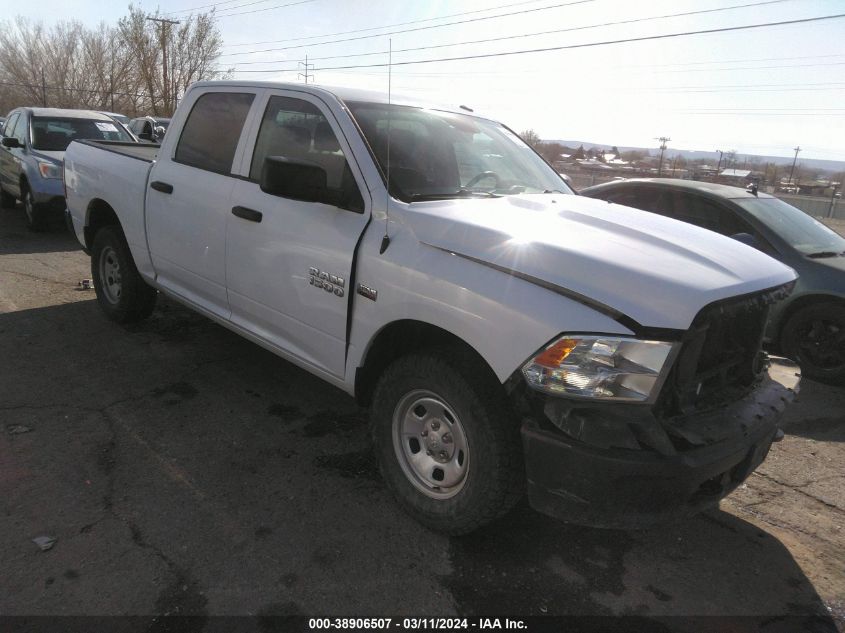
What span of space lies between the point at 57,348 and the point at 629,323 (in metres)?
4.59

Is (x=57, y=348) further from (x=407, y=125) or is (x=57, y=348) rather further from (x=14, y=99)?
(x=14, y=99)

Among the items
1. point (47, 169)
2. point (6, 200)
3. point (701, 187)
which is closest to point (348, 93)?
point (701, 187)

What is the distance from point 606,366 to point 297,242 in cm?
180

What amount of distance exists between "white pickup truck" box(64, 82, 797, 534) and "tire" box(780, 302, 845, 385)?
2.90m

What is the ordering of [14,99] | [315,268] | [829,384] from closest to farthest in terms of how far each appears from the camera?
[315,268] → [829,384] → [14,99]

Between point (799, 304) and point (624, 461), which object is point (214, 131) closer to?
point (624, 461)

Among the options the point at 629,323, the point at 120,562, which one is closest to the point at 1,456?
the point at 120,562

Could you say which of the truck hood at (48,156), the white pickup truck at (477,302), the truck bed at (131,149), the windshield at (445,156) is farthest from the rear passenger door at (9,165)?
the windshield at (445,156)

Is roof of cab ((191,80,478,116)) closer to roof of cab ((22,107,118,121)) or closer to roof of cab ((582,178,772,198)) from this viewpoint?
roof of cab ((582,178,772,198))

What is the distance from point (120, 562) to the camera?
2.53 m

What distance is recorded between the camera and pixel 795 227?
573 cm

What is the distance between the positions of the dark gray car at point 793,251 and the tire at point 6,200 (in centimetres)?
1160

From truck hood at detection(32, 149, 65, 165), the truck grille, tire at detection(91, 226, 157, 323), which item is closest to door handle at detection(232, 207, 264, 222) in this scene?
tire at detection(91, 226, 157, 323)

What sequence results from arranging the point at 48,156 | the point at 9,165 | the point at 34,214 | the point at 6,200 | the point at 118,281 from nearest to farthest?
the point at 118,281 < the point at 48,156 < the point at 34,214 < the point at 9,165 < the point at 6,200
